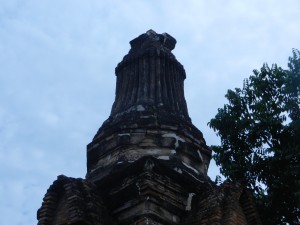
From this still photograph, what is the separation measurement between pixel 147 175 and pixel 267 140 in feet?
15.1

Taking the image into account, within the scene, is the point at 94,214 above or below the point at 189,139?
below

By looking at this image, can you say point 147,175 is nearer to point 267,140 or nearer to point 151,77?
point 151,77

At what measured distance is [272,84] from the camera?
10086 mm

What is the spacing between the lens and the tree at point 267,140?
8805mm

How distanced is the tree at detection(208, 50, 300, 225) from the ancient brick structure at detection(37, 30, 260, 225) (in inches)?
92.8

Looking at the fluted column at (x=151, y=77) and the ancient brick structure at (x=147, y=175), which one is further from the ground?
the fluted column at (x=151, y=77)

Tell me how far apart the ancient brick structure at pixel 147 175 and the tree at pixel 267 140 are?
2.36 metres

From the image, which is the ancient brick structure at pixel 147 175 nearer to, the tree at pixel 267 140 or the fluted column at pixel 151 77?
the fluted column at pixel 151 77

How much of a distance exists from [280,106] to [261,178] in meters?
1.46

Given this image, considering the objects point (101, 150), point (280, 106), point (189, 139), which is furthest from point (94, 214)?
point (280, 106)

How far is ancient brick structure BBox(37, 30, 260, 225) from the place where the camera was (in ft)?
17.8

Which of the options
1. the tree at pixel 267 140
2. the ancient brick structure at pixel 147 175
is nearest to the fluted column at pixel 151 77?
the ancient brick structure at pixel 147 175

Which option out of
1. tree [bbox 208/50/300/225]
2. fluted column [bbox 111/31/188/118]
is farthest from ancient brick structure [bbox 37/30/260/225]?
tree [bbox 208/50/300/225]

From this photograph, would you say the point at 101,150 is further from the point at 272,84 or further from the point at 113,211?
the point at 272,84
